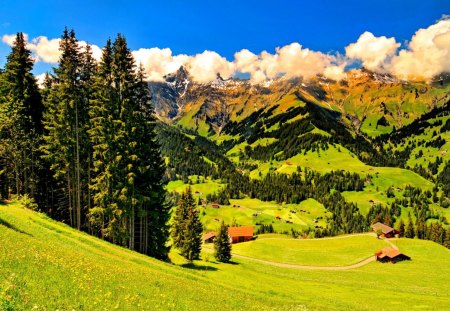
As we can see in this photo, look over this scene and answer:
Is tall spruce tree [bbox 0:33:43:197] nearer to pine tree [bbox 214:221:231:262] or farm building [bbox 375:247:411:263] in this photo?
pine tree [bbox 214:221:231:262]

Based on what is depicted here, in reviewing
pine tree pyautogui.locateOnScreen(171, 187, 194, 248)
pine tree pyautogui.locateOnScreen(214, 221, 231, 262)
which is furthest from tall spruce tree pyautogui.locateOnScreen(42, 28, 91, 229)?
pine tree pyautogui.locateOnScreen(214, 221, 231, 262)

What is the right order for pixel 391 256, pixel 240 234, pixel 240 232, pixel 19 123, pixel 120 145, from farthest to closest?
pixel 240 232
pixel 240 234
pixel 391 256
pixel 19 123
pixel 120 145

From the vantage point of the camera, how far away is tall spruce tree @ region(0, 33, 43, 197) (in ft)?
159

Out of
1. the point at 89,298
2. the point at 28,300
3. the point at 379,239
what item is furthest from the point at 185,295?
the point at 379,239

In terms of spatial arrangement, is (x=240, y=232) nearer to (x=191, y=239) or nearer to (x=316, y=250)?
(x=316, y=250)

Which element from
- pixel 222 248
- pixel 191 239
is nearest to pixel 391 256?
pixel 222 248

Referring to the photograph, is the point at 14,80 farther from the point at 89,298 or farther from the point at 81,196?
the point at 89,298

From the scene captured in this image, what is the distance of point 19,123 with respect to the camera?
49.6 metres

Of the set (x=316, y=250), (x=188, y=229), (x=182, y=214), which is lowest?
(x=316, y=250)

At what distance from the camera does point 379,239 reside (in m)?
134

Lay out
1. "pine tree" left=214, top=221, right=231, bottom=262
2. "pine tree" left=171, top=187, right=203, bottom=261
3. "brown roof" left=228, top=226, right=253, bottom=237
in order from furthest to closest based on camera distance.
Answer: "brown roof" left=228, top=226, right=253, bottom=237, "pine tree" left=214, top=221, right=231, bottom=262, "pine tree" left=171, top=187, right=203, bottom=261

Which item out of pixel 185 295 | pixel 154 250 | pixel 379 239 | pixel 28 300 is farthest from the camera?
pixel 379 239

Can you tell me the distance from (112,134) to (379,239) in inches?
4698

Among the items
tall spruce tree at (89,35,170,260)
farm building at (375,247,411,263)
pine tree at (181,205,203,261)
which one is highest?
tall spruce tree at (89,35,170,260)
